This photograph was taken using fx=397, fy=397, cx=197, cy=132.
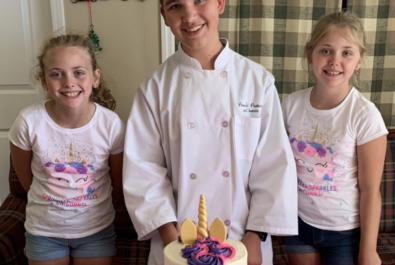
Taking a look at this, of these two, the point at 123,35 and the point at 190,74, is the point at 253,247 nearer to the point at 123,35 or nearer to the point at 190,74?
the point at 190,74

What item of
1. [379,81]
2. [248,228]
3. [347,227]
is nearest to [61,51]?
[248,228]

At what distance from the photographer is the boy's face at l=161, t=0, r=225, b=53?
122 cm

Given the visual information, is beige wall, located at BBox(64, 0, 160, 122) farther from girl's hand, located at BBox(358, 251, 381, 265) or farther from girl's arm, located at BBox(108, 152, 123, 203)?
girl's hand, located at BBox(358, 251, 381, 265)

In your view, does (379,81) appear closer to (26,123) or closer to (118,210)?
(118,210)

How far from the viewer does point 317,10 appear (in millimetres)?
1991

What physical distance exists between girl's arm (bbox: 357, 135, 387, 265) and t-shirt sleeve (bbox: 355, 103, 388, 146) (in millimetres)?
18

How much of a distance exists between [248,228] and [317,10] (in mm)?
1240

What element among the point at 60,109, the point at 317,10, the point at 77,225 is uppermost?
the point at 317,10

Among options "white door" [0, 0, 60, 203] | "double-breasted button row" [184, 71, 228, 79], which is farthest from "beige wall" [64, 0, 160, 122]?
"double-breasted button row" [184, 71, 228, 79]

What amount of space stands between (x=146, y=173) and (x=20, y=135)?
0.47 m

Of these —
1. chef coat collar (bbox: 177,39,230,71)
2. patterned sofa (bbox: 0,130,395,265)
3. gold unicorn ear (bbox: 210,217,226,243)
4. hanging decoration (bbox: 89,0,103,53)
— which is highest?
hanging decoration (bbox: 89,0,103,53)

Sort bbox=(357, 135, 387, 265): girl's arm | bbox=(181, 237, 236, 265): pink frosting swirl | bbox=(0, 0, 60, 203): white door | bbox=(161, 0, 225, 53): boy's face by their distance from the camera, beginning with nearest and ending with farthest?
bbox=(181, 237, 236, 265): pink frosting swirl < bbox=(161, 0, 225, 53): boy's face < bbox=(357, 135, 387, 265): girl's arm < bbox=(0, 0, 60, 203): white door

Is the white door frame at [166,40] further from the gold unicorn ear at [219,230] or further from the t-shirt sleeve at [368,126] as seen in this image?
the gold unicorn ear at [219,230]

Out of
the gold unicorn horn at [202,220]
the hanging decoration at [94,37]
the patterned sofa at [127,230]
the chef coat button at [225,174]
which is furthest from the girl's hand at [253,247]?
the hanging decoration at [94,37]
